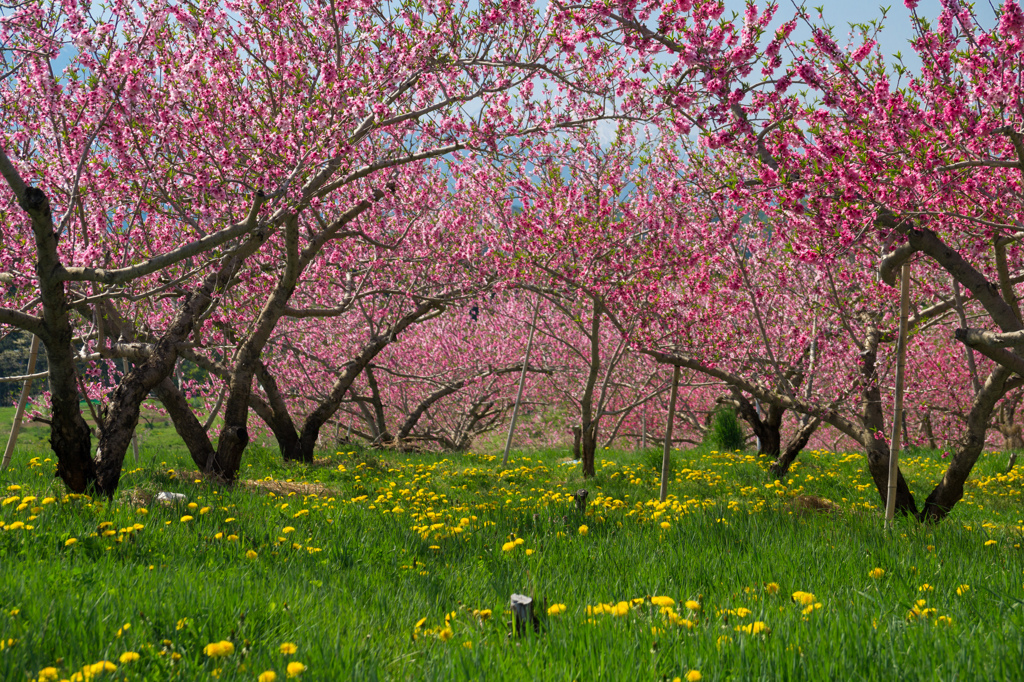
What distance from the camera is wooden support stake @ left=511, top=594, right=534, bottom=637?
2.94 metres

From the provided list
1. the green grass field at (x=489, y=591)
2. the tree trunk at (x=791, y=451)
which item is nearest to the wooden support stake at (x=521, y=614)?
the green grass field at (x=489, y=591)

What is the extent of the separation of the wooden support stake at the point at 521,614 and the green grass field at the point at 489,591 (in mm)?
63

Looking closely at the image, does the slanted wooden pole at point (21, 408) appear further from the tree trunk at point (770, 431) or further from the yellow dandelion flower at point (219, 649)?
the tree trunk at point (770, 431)

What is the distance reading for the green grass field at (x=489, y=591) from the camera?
2.50 meters

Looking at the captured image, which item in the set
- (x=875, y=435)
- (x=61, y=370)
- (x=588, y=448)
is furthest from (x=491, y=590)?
(x=588, y=448)

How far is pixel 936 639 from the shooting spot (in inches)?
103

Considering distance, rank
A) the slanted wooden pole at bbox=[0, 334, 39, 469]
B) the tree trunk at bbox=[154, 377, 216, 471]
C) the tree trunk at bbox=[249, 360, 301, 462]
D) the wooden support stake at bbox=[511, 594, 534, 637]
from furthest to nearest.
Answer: the tree trunk at bbox=[249, 360, 301, 462] < the tree trunk at bbox=[154, 377, 216, 471] < the slanted wooden pole at bbox=[0, 334, 39, 469] < the wooden support stake at bbox=[511, 594, 534, 637]

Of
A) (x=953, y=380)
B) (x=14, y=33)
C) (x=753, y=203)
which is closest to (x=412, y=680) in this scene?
(x=753, y=203)

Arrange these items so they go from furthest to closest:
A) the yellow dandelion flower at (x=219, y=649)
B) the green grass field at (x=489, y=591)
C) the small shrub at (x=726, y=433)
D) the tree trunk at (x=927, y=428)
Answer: the tree trunk at (x=927, y=428) < the small shrub at (x=726, y=433) < the green grass field at (x=489, y=591) < the yellow dandelion flower at (x=219, y=649)

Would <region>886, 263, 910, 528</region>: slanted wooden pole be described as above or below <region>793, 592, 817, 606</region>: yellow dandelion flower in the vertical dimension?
above

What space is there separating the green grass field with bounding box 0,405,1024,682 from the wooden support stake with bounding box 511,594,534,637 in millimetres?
63

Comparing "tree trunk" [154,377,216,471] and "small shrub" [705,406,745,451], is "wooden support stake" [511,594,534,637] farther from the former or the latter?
"small shrub" [705,406,745,451]

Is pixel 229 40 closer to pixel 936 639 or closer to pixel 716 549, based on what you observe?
pixel 716 549

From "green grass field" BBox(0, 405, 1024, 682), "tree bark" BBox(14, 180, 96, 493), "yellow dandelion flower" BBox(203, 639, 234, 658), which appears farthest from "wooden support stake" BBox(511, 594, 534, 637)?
"tree bark" BBox(14, 180, 96, 493)
